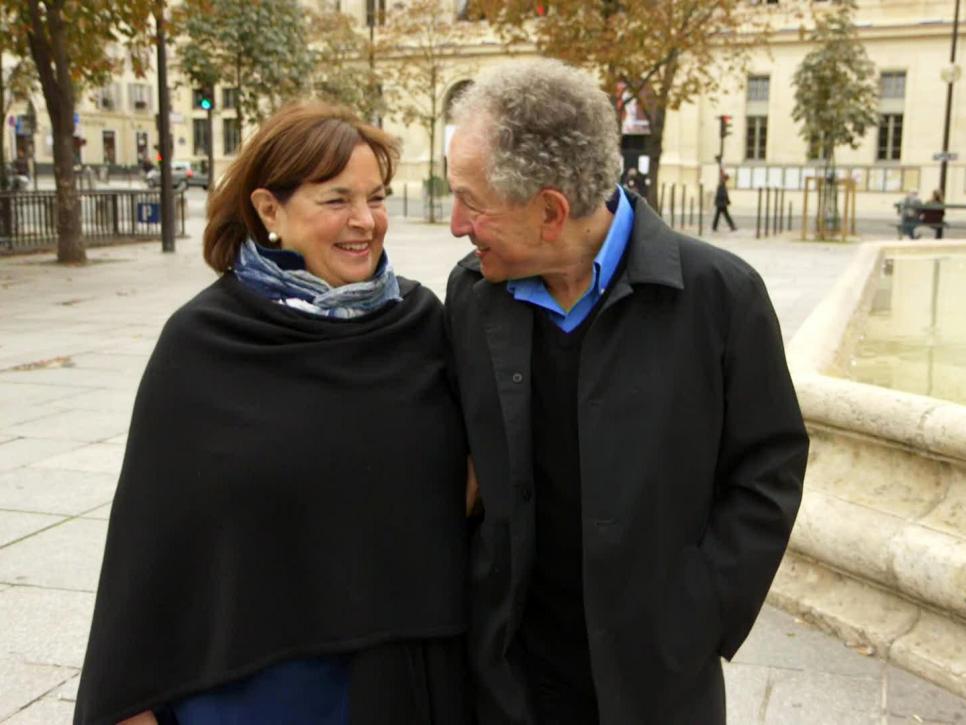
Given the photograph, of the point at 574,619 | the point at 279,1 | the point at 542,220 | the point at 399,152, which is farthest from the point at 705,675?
the point at 279,1

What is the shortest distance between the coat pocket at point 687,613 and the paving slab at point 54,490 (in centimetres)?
390

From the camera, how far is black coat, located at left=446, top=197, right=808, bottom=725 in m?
1.96

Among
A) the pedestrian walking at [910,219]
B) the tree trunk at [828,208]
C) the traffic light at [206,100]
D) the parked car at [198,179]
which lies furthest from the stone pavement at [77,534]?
the parked car at [198,179]

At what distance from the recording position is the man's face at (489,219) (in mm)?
2018

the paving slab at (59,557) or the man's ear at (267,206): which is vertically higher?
the man's ear at (267,206)

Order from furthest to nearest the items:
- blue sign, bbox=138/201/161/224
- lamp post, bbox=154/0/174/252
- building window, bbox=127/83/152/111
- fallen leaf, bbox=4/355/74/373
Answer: building window, bbox=127/83/152/111
blue sign, bbox=138/201/161/224
lamp post, bbox=154/0/174/252
fallen leaf, bbox=4/355/74/373

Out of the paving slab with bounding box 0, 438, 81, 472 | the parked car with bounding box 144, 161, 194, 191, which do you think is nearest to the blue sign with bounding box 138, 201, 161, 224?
the paving slab with bounding box 0, 438, 81, 472

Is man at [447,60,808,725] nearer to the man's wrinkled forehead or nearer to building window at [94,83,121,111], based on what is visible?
the man's wrinkled forehead

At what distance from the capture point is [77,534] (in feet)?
16.2

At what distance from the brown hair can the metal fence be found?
698 inches

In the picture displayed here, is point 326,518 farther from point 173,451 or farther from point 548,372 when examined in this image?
point 548,372

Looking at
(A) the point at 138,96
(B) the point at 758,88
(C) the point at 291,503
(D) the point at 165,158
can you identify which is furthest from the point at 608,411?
(A) the point at 138,96

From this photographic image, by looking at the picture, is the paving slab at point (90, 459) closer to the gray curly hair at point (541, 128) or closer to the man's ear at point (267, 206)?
the man's ear at point (267, 206)

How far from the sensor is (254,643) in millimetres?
2135
